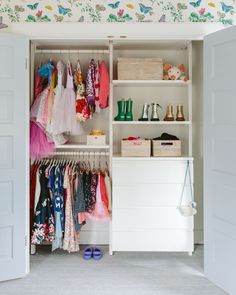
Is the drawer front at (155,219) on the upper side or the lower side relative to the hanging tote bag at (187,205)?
lower

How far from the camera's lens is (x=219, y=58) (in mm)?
2668

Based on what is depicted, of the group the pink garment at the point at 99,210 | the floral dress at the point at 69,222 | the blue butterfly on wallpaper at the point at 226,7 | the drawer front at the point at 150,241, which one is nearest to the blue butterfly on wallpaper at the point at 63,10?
the blue butterfly on wallpaper at the point at 226,7

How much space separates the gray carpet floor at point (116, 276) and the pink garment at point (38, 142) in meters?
1.01

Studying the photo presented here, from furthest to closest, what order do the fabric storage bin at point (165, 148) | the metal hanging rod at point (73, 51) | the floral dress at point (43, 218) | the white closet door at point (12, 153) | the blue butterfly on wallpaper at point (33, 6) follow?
1. the metal hanging rod at point (73, 51)
2. the fabric storage bin at point (165, 148)
3. the floral dress at point (43, 218)
4. the blue butterfly on wallpaper at point (33, 6)
5. the white closet door at point (12, 153)

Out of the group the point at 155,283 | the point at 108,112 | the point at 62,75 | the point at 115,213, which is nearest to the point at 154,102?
the point at 108,112

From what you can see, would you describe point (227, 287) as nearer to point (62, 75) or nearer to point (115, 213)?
point (115, 213)

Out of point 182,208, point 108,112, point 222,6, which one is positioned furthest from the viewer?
point 108,112

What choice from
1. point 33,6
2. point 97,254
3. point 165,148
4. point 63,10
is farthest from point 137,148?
point 33,6

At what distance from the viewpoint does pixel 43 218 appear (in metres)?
3.19

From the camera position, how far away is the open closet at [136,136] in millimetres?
2738

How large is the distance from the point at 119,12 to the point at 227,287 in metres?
2.41

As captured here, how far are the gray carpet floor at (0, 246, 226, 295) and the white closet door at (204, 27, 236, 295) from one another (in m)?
0.22

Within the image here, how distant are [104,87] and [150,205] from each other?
1.20 m

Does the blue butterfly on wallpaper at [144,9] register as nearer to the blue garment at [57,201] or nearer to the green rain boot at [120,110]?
the green rain boot at [120,110]
